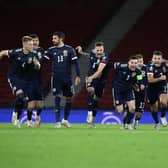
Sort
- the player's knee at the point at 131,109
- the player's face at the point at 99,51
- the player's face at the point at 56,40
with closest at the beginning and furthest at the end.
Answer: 1. the player's face at the point at 56,40
2. the player's knee at the point at 131,109
3. the player's face at the point at 99,51

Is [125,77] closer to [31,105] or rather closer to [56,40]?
[56,40]

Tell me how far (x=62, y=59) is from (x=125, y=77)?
1390 millimetres

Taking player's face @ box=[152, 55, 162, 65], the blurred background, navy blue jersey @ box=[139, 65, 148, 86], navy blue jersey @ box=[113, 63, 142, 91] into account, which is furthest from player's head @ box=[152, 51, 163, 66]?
the blurred background

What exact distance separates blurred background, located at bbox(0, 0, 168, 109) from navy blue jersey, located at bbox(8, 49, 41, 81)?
993 cm

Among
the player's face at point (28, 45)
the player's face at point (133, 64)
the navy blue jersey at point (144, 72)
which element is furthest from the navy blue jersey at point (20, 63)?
the navy blue jersey at point (144, 72)

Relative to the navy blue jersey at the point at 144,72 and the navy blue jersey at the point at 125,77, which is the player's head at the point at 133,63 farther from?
the navy blue jersey at the point at 144,72

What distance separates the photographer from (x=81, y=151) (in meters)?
9.23

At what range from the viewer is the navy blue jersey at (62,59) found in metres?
15.2

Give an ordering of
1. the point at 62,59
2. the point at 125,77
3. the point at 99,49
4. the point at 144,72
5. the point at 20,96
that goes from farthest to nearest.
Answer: the point at 144,72 < the point at 99,49 < the point at 125,77 < the point at 62,59 < the point at 20,96

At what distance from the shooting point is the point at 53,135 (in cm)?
1188

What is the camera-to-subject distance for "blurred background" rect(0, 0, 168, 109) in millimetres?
25859
